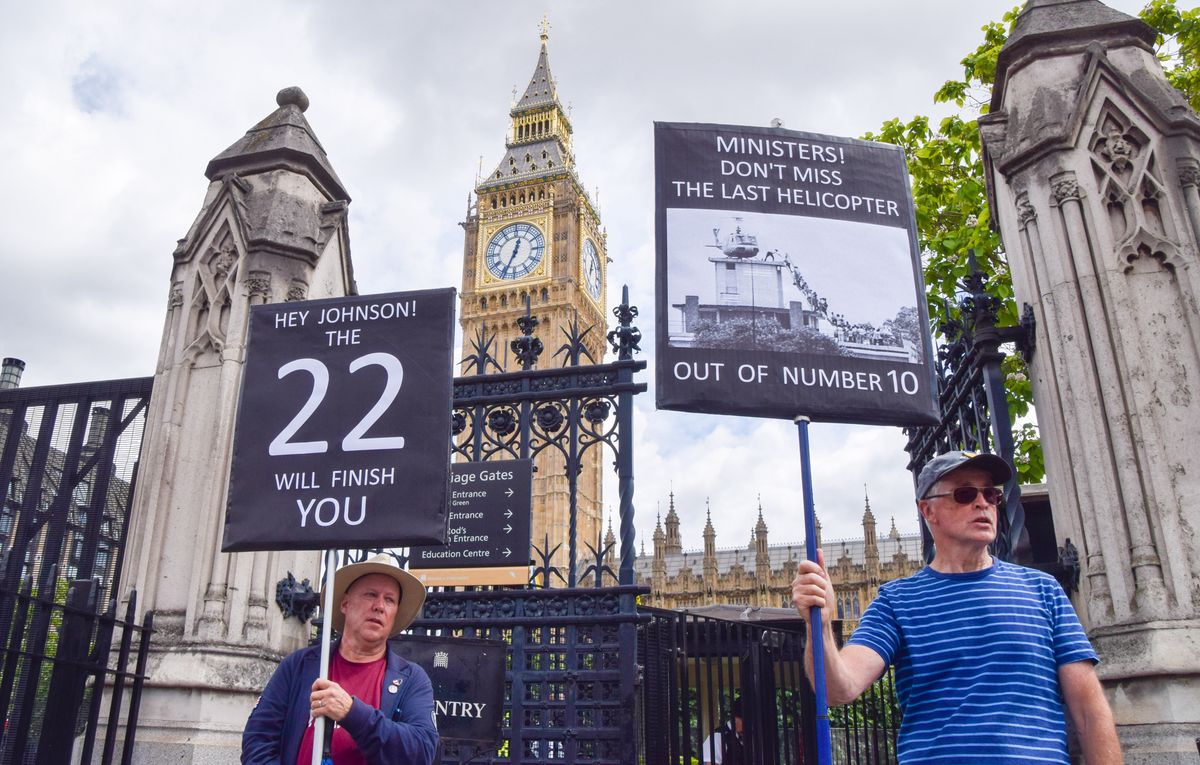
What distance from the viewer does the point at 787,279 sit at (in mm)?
4004

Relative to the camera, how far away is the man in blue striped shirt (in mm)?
2602

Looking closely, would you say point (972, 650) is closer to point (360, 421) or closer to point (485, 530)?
point (360, 421)

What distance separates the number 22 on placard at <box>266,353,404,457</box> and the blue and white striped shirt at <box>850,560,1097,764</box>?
7.67 feet

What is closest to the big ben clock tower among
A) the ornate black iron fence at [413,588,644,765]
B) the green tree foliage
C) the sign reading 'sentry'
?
the green tree foliage

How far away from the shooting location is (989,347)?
5785 mm

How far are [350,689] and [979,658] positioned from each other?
7.06ft

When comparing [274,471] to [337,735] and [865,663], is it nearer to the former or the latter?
[337,735]

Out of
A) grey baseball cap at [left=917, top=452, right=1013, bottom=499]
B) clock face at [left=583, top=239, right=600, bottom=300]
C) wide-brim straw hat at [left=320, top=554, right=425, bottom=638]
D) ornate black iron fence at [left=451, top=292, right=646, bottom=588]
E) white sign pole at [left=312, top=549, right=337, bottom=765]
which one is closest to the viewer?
grey baseball cap at [left=917, top=452, right=1013, bottom=499]

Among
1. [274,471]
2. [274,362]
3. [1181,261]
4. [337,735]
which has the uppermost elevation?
[1181,261]

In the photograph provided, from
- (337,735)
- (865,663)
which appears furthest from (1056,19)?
(337,735)

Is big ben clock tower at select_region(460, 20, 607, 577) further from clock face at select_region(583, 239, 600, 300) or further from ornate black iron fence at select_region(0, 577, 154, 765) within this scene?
ornate black iron fence at select_region(0, 577, 154, 765)

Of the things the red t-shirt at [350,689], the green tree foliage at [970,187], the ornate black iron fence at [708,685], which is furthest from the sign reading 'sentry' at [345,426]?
the green tree foliage at [970,187]

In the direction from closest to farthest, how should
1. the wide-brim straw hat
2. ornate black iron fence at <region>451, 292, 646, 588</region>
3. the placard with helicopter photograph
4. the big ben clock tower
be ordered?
the wide-brim straw hat → the placard with helicopter photograph → ornate black iron fence at <region>451, 292, 646, 588</region> → the big ben clock tower

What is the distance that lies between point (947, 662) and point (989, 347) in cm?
353
